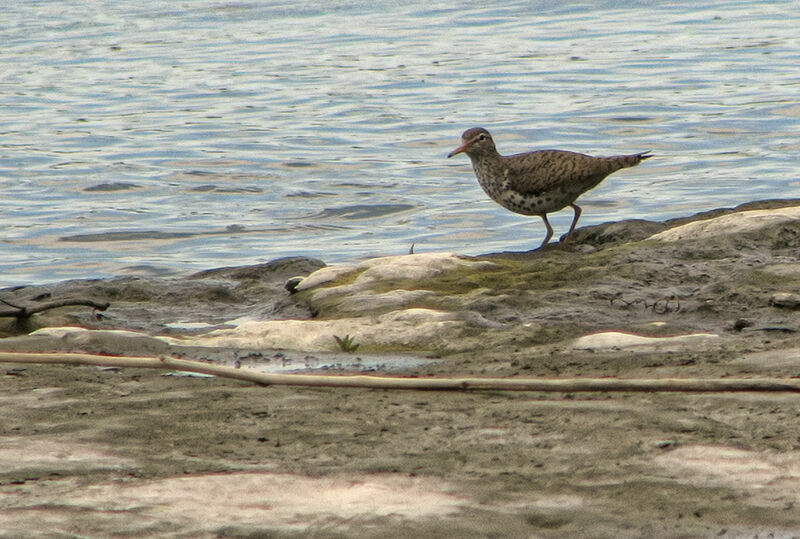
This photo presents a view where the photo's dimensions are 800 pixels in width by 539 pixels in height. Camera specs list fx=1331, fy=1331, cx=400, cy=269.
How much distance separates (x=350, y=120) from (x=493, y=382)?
38.1 feet

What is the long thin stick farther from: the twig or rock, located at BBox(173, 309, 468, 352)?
the twig

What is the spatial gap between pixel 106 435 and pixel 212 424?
1.00 ft

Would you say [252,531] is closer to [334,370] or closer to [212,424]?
[212,424]

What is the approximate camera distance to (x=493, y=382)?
13.4 feet

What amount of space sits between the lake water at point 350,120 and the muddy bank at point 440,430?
4463 millimetres

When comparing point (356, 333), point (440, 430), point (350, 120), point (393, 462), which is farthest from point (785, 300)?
point (350, 120)

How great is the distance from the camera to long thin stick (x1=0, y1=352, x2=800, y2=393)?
12.6ft

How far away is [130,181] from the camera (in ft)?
43.3

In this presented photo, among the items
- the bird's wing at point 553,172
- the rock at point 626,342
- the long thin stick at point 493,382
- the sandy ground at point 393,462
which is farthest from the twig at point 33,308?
the bird's wing at point 553,172

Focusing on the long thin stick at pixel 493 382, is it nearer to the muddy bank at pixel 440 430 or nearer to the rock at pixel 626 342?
the muddy bank at pixel 440 430

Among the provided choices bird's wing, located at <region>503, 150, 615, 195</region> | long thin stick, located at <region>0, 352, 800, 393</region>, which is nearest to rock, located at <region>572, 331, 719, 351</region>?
long thin stick, located at <region>0, 352, 800, 393</region>

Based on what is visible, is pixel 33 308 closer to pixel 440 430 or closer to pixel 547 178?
pixel 440 430

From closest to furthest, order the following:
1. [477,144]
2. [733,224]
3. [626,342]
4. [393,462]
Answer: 1. [393,462]
2. [626,342]
3. [733,224]
4. [477,144]

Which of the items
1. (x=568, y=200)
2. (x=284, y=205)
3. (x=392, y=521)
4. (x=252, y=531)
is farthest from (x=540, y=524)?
(x=284, y=205)
